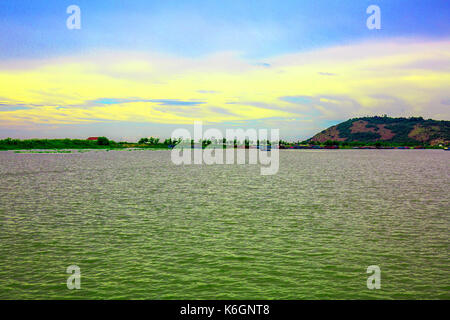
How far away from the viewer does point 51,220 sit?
30.7 m

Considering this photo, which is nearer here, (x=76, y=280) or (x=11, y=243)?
(x=76, y=280)

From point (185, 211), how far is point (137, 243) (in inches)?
482

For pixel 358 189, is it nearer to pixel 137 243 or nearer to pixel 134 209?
pixel 134 209

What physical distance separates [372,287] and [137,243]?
14.2 meters

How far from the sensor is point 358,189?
5531 centimetres

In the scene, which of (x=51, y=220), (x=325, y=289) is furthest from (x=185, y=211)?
(x=325, y=289)

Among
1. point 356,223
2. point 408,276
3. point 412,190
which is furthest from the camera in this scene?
point 412,190
